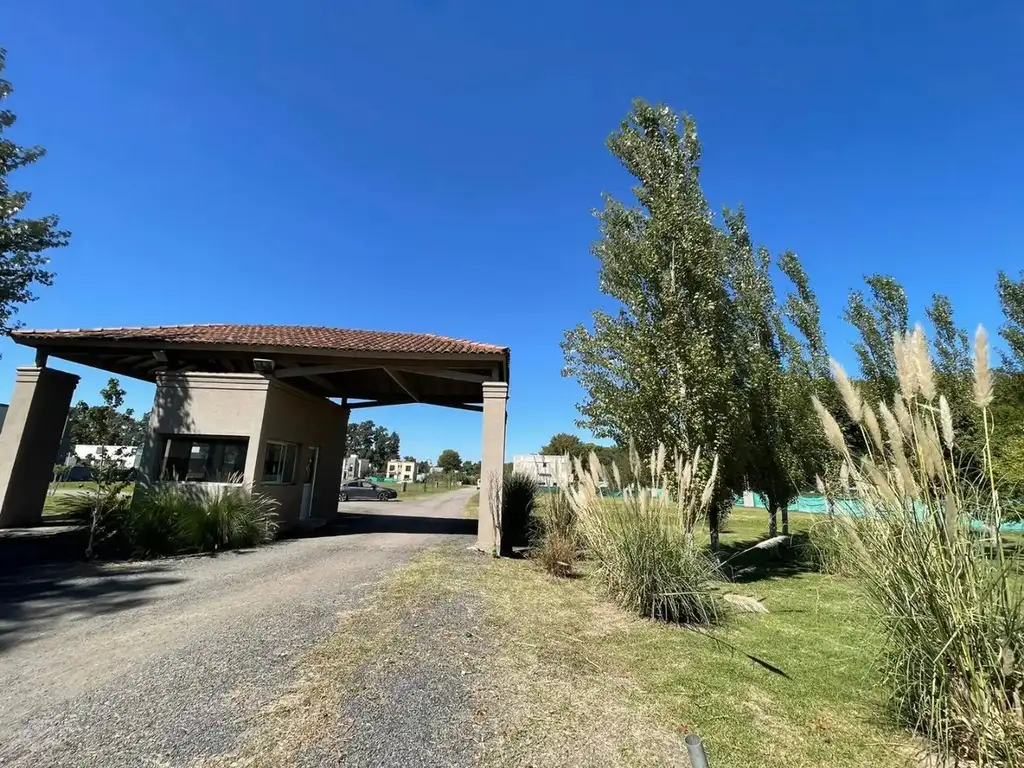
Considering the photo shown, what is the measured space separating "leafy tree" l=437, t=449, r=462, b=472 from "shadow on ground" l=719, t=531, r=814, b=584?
7827 centimetres

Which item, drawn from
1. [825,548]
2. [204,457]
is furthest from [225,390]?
[825,548]

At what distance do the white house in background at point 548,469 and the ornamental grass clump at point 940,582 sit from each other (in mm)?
4428

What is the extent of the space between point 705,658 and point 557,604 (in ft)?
6.41

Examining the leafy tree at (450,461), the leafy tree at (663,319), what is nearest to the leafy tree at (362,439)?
the leafy tree at (450,461)

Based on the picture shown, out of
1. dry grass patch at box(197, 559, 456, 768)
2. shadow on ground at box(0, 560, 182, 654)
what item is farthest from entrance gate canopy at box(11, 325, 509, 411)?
dry grass patch at box(197, 559, 456, 768)

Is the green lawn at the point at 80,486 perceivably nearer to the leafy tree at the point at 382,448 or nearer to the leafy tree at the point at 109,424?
the leafy tree at the point at 109,424

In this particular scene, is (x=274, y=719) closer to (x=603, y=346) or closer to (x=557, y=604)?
(x=557, y=604)

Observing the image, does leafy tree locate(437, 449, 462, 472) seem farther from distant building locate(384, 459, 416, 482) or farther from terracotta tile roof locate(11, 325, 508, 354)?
terracotta tile roof locate(11, 325, 508, 354)

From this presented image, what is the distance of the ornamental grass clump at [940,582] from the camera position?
2.12 metres

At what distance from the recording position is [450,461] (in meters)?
88.8

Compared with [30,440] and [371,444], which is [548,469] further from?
[371,444]

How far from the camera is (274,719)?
8.61 feet

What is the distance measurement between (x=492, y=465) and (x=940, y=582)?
7.32 m

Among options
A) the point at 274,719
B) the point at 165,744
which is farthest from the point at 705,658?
the point at 165,744
